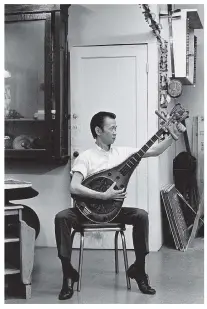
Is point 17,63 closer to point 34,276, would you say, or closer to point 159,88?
point 159,88

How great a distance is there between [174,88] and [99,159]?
1.36 m

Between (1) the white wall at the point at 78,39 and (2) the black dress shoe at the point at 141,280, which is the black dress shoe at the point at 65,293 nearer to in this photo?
(2) the black dress shoe at the point at 141,280

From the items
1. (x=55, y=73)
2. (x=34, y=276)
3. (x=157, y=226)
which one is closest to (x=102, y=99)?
(x=55, y=73)

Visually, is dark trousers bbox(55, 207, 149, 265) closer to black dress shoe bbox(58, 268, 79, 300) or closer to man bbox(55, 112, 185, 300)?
man bbox(55, 112, 185, 300)

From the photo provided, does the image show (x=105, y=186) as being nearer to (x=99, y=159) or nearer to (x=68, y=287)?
(x=99, y=159)

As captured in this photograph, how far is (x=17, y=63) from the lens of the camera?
493 centimetres

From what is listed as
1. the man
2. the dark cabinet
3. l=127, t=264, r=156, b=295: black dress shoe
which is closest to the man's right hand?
the man

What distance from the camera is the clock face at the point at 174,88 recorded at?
4.67 metres

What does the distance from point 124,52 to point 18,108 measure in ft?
3.69

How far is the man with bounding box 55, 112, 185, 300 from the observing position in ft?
11.0

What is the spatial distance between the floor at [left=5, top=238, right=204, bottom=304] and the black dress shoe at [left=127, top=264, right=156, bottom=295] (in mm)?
39

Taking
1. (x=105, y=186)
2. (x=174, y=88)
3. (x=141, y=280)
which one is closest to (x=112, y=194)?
(x=105, y=186)

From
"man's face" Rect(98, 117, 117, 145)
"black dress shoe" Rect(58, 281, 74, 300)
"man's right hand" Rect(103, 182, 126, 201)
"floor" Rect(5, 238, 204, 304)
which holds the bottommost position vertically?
"floor" Rect(5, 238, 204, 304)

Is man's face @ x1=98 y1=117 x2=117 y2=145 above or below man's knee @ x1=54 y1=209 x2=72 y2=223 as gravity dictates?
above
